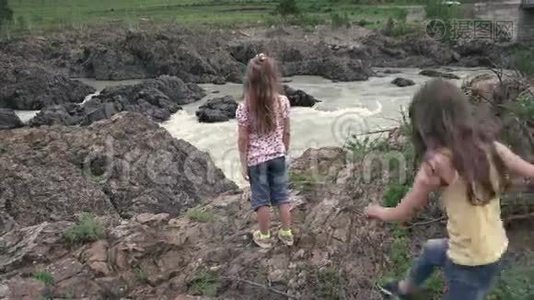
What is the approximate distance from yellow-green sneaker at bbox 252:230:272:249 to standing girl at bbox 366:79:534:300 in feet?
6.90

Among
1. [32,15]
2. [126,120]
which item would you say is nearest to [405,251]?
[126,120]

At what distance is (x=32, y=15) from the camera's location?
54969mm

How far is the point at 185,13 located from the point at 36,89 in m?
29.1

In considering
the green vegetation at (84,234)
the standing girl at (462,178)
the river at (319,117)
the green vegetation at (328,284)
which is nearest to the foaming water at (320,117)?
the river at (319,117)

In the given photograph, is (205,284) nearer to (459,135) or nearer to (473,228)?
(473,228)

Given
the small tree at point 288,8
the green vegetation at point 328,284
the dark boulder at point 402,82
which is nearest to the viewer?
the green vegetation at point 328,284

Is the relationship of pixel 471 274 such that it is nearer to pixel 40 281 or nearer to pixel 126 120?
pixel 40 281

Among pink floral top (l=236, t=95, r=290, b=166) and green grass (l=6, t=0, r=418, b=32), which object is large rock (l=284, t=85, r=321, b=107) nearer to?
green grass (l=6, t=0, r=418, b=32)

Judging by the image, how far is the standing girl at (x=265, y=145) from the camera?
516 cm

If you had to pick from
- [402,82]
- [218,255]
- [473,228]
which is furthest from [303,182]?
[402,82]

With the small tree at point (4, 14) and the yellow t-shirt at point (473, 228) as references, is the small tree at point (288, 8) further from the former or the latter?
the yellow t-shirt at point (473, 228)

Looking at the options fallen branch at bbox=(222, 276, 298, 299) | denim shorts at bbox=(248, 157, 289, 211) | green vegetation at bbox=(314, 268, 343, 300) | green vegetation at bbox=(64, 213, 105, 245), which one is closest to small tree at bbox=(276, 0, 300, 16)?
green vegetation at bbox=(64, 213, 105, 245)

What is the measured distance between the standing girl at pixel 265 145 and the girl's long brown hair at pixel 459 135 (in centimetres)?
217

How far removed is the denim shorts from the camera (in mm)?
5375
